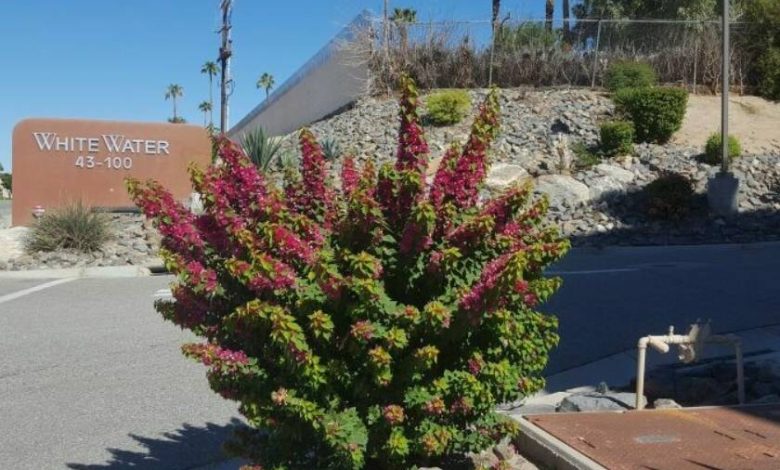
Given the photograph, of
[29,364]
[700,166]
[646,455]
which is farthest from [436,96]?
[646,455]

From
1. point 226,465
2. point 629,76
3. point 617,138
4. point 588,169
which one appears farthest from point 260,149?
point 226,465

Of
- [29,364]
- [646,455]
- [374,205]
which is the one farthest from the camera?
[29,364]

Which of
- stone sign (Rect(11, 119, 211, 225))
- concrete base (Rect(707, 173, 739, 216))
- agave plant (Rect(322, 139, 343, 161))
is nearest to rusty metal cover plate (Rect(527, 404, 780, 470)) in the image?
concrete base (Rect(707, 173, 739, 216))

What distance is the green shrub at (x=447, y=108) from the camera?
24812 mm

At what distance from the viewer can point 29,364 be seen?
7.86 m

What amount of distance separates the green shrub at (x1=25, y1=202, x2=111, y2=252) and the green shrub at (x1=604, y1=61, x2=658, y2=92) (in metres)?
16.2

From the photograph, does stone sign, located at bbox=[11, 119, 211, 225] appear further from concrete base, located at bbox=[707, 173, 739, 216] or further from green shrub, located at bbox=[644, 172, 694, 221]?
concrete base, located at bbox=[707, 173, 739, 216]

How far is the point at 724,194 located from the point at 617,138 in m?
4.26

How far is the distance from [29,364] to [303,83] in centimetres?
2944

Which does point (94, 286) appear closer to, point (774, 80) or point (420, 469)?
point (420, 469)

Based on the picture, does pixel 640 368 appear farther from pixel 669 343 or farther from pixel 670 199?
pixel 670 199

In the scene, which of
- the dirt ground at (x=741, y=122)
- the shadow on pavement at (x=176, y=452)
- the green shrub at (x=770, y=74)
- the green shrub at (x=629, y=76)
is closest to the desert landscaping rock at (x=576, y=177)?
the dirt ground at (x=741, y=122)

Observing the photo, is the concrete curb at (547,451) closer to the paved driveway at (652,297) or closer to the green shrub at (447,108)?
the paved driveway at (652,297)

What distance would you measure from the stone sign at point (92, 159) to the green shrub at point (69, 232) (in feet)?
10.3
